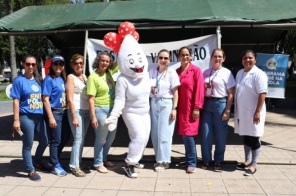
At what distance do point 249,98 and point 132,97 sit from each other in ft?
5.58

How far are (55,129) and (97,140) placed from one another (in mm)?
634

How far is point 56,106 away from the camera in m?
4.41

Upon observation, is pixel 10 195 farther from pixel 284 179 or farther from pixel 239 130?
pixel 284 179

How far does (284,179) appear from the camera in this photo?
4.38m

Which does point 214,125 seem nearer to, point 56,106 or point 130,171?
point 130,171

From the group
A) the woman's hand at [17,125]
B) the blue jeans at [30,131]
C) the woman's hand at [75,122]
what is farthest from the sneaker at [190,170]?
the woman's hand at [17,125]

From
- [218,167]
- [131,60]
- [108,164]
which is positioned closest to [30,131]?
[108,164]

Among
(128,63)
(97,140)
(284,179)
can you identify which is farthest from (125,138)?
(284,179)

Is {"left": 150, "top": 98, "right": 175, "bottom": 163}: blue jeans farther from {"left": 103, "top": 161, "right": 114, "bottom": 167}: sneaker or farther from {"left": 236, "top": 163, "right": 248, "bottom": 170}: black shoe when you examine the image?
{"left": 236, "top": 163, "right": 248, "bottom": 170}: black shoe

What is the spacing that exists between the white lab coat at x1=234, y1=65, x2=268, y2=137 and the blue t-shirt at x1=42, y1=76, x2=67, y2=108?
2.57 m

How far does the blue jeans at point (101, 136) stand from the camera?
4402 mm

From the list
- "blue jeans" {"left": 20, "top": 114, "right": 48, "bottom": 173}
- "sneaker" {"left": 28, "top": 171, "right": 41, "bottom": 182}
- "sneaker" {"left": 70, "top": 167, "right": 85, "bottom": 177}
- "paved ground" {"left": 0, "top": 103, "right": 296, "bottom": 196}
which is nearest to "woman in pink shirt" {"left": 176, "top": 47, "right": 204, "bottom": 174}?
"paved ground" {"left": 0, "top": 103, "right": 296, "bottom": 196}

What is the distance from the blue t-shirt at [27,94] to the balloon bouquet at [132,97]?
103 cm

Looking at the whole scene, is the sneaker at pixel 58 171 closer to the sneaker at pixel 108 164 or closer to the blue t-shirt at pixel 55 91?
the sneaker at pixel 108 164
